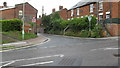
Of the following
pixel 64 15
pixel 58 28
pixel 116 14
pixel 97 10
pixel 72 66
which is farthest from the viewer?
pixel 64 15

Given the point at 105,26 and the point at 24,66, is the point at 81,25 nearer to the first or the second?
the point at 105,26

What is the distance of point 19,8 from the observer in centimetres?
4041

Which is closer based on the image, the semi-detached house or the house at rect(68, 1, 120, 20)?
the semi-detached house

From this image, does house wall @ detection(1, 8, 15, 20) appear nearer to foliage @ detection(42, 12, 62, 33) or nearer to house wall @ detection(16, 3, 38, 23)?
house wall @ detection(16, 3, 38, 23)

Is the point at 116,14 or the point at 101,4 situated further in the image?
the point at 101,4

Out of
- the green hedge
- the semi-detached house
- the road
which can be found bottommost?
the road

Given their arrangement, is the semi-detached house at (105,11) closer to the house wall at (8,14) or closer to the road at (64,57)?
the road at (64,57)

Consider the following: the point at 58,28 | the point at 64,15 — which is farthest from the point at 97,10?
the point at 64,15

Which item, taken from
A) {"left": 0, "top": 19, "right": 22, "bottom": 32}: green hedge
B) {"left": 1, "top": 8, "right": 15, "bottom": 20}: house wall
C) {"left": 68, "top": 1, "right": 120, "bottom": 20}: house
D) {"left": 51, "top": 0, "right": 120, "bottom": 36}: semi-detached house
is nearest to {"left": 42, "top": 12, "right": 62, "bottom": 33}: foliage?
{"left": 68, "top": 1, "right": 120, "bottom": 20}: house

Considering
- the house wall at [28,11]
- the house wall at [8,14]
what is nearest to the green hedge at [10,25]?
the house wall at [8,14]

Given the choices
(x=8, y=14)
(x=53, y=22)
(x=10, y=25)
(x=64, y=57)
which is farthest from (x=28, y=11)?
(x=64, y=57)

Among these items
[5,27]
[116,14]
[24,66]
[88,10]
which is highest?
[88,10]

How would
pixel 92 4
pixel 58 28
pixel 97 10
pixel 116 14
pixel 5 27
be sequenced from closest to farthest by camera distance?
pixel 5 27 < pixel 116 14 < pixel 97 10 < pixel 92 4 < pixel 58 28

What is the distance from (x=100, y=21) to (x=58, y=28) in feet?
A: 49.7
